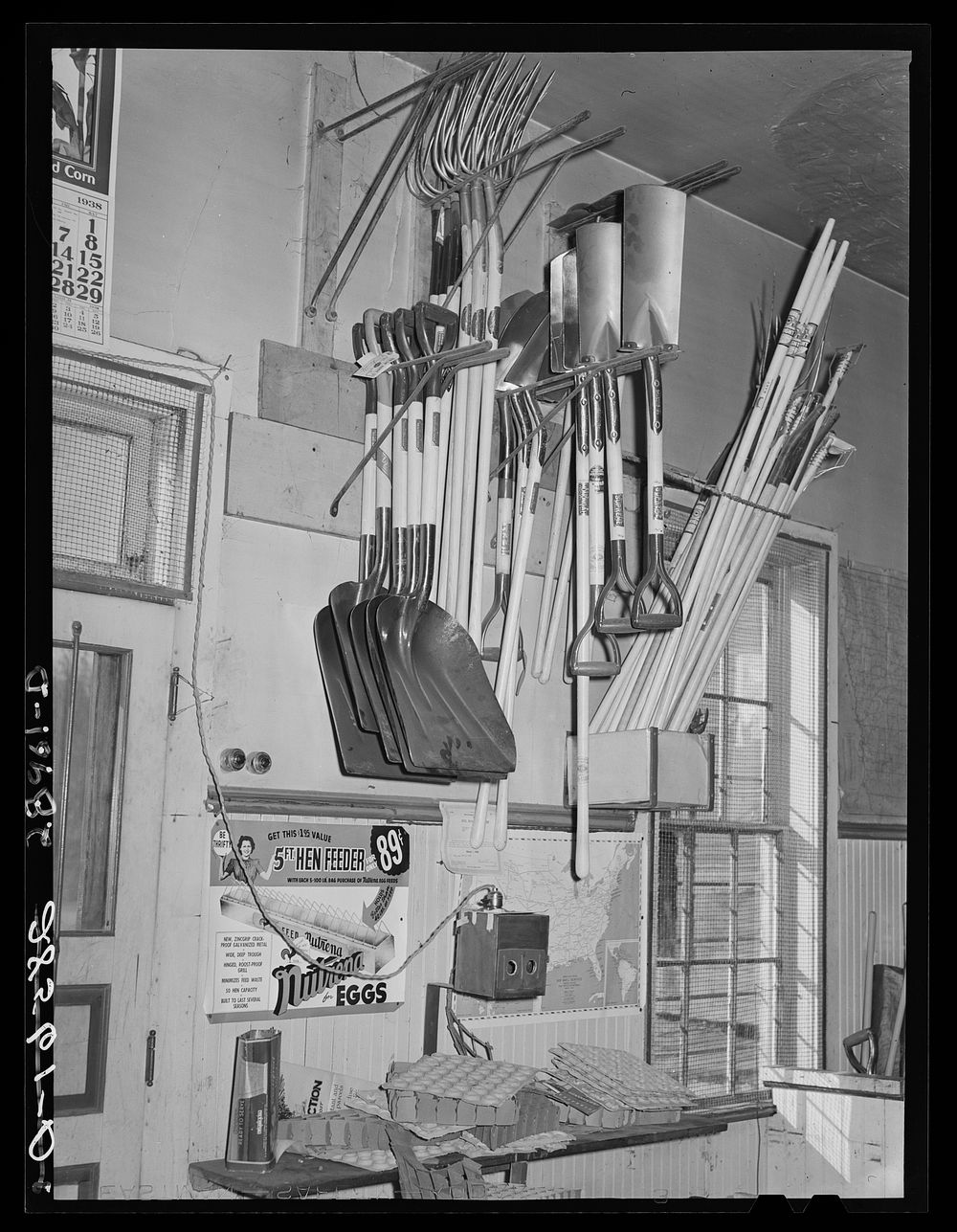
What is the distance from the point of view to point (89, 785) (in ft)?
9.43

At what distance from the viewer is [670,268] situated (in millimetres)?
3408

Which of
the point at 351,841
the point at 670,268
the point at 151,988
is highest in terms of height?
the point at 670,268

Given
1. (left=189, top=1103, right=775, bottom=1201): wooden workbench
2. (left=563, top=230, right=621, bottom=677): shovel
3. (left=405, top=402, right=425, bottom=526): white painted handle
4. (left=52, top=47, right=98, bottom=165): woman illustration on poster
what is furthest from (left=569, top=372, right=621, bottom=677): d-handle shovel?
(left=52, top=47, right=98, bottom=165): woman illustration on poster

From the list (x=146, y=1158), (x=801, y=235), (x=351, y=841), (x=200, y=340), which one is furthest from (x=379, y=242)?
(x=146, y=1158)

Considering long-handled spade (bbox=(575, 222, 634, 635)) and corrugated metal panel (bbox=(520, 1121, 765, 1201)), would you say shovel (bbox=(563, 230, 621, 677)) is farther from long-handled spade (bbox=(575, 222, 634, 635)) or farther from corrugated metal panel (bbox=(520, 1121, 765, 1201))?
corrugated metal panel (bbox=(520, 1121, 765, 1201))

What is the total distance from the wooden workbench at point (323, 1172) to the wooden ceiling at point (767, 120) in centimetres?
291

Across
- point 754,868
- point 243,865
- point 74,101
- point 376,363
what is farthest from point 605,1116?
point 74,101

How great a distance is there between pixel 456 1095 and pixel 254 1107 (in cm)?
48

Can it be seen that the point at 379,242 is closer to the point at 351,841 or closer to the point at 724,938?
the point at 351,841

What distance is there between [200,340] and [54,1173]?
198 centimetres

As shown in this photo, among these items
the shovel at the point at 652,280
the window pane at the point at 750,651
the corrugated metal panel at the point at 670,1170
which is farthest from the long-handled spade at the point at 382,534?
the window pane at the point at 750,651

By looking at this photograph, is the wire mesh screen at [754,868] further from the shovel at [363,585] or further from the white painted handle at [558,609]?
the shovel at [363,585]

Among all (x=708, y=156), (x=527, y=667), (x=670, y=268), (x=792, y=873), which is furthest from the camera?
(x=792, y=873)

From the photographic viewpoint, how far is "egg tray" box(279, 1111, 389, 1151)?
9.64 ft
